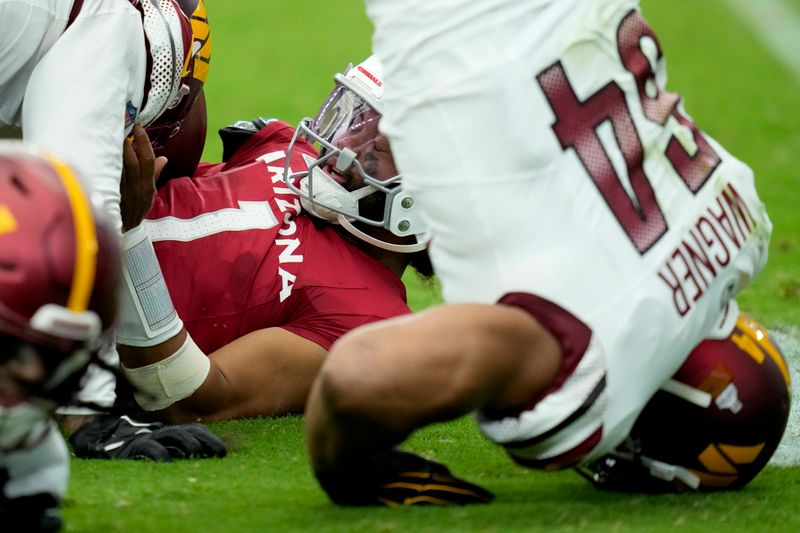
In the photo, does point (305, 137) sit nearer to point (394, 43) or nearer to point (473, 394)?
point (394, 43)

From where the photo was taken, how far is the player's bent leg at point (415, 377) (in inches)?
84.9

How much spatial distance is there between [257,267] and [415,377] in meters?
1.42

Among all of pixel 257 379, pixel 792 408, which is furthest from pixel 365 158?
pixel 792 408

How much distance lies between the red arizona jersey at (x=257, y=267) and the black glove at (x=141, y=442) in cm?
52

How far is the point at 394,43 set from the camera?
8.08 ft

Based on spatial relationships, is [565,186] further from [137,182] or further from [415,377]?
[137,182]

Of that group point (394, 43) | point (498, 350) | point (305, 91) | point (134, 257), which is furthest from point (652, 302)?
point (305, 91)

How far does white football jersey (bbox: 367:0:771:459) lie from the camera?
7.64 feet

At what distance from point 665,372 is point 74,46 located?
4.68 ft

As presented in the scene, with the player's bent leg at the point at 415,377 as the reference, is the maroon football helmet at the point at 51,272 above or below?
above

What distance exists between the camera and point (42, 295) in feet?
6.57

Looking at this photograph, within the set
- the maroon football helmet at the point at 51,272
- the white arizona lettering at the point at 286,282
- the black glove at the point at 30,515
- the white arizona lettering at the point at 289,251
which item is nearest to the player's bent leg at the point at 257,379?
the white arizona lettering at the point at 286,282

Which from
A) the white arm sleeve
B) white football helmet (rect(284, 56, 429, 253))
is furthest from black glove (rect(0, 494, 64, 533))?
white football helmet (rect(284, 56, 429, 253))

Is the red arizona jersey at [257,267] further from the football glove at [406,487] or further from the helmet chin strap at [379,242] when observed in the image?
the football glove at [406,487]
